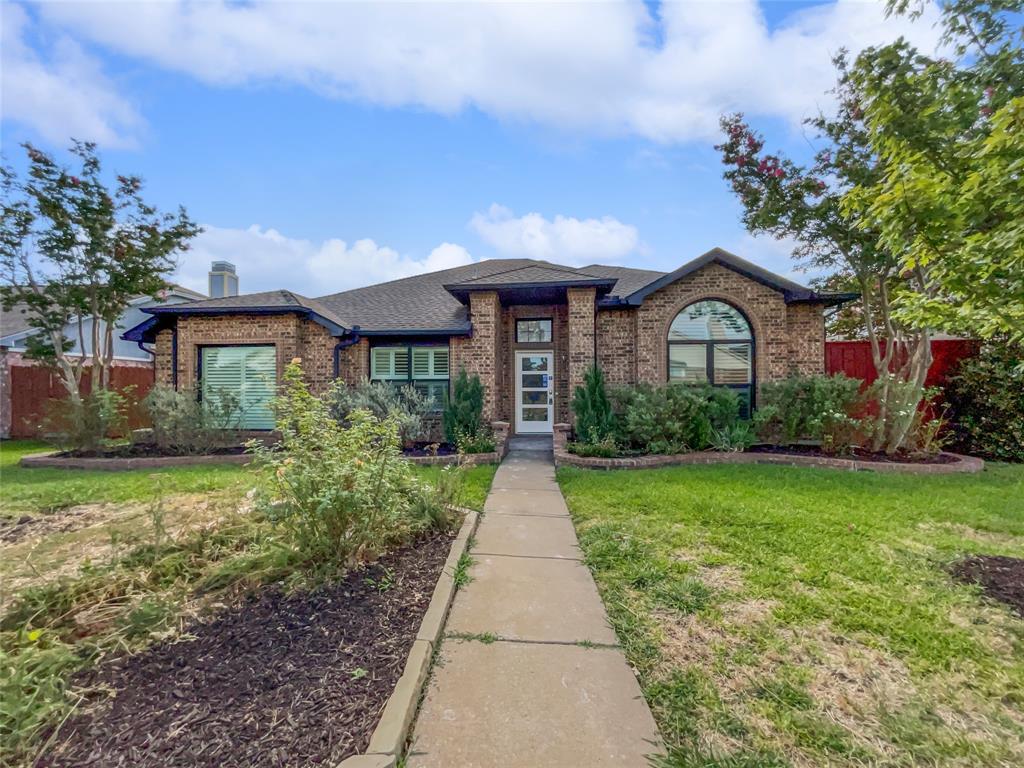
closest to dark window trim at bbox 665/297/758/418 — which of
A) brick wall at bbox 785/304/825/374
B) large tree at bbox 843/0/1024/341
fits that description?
brick wall at bbox 785/304/825/374

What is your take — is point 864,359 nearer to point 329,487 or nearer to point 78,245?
point 329,487

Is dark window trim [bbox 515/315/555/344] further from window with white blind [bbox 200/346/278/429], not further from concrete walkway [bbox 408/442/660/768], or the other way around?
concrete walkway [bbox 408/442/660/768]

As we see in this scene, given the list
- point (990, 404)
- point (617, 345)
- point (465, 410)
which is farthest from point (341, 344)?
point (990, 404)

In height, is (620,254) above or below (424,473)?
above

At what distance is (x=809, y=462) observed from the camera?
26.4ft

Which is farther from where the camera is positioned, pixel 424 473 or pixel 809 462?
pixel 809 462

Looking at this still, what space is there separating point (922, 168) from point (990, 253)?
27.6 inches

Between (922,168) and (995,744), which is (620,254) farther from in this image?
(995,744)

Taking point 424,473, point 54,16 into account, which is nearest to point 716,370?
point 424,473

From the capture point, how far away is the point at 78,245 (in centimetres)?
1053

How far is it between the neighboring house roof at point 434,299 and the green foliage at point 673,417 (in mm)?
2380

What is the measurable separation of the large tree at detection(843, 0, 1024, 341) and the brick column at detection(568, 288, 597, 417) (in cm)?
613

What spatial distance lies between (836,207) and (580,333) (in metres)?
4.91

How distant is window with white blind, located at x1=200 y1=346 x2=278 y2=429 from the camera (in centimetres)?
1072
